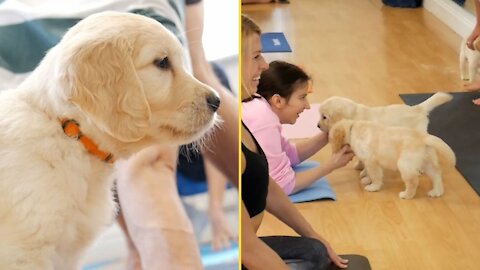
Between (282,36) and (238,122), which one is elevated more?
(238,122)

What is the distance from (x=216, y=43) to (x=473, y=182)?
184cm

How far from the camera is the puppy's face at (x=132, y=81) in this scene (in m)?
0.68

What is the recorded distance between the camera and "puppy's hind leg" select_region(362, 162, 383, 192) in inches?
92.4

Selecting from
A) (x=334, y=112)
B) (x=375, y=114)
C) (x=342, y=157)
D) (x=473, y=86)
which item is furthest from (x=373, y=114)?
(x=473, y=86)

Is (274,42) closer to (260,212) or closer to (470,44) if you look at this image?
(470,44)

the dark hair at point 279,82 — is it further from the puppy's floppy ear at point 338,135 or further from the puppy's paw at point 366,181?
the puppy's paw at point 366,181

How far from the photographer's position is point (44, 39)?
0.74 meters

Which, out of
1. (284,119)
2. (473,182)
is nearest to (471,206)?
(473,182)

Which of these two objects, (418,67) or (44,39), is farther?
(418,67)

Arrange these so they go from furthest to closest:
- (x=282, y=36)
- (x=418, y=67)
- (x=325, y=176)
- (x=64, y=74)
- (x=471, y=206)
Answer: (x=282, y=36), (x=418, y=67), (x=325, y=176), (x=471, y=206), (x=64, y=74)

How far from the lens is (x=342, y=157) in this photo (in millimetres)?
2371

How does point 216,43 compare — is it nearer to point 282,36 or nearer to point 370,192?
point 370,192

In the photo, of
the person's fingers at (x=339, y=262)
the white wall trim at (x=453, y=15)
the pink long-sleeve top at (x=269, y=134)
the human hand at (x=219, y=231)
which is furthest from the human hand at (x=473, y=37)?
the human hand at (x=219, y=231)

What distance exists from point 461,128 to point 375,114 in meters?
0.43
